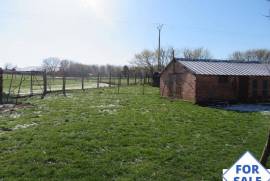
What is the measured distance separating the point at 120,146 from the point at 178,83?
17000mm

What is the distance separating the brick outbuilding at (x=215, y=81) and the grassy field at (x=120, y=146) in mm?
9064

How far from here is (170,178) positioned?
678 cm

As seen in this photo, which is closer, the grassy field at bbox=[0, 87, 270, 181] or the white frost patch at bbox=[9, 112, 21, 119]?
the grassy field at bbox=[0, 87, 270, 181]

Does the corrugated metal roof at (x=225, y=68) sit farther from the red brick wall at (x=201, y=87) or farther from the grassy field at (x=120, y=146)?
the grassy field at (x=120, y=146)

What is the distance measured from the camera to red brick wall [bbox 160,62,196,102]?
77.3ft

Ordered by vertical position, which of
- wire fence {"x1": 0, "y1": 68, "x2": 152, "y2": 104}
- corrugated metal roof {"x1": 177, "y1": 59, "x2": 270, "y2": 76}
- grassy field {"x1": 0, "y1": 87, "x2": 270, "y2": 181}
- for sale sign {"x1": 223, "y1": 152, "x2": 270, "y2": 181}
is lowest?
grassy field {"x1": 0, "y1": 87, "x2": 270, "y2": 181}

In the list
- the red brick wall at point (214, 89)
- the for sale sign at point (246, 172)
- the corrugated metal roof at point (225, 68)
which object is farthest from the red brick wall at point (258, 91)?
the for sale sign at point (246, 172)

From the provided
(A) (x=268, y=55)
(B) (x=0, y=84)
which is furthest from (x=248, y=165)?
(A) (x=268, y=55)

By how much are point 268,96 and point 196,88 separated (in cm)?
713

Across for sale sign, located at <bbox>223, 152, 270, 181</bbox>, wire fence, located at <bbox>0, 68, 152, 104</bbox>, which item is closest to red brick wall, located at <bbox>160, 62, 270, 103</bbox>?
wire fence, located at <bbox>0, 68, 152, 104</bbox>

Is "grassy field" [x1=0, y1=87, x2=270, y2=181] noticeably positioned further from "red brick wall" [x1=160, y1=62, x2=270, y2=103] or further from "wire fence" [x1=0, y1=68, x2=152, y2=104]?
"wire fence" [x1=0, y1=68, x2=152, y2=104]

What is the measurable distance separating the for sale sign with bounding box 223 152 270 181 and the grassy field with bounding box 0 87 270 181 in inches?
79.0

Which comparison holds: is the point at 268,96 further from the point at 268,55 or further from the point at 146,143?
the point at 268,55

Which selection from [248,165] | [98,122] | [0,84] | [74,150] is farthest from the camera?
[0,84]
